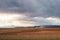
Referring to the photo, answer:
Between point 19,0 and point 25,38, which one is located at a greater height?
point 19,0

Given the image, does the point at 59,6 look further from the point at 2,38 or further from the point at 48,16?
the point at 2,38

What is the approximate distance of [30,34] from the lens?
4.25 m

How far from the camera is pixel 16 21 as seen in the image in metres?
4.26

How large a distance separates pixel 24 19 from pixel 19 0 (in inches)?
6.5

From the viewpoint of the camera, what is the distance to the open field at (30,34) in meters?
4.24

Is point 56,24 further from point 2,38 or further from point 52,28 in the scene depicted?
point 2,38

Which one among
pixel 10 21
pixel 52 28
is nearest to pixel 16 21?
pixel 10 21

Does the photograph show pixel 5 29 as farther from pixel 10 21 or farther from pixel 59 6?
pixel 59 6

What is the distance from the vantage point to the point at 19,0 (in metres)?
4.27

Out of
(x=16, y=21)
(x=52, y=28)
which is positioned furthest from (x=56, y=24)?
(x=16, y=21)

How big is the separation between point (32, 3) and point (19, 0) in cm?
11

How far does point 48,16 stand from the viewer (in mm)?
4250

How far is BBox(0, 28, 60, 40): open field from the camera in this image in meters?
4.24

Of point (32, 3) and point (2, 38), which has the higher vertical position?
point (32, 3)
